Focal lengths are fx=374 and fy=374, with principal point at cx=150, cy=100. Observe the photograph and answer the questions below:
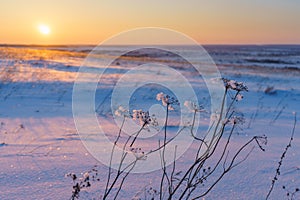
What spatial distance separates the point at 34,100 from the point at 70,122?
236 cm

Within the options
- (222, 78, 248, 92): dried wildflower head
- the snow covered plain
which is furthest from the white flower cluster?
the snow covered plain

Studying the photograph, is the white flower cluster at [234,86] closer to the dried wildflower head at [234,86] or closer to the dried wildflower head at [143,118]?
the dried wildflower head at [234,86]

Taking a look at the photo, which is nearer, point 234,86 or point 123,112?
point 234,86

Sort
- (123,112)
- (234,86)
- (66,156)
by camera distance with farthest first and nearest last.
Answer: (66,156) < (123,112) < (234,86)

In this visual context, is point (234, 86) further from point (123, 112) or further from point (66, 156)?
point (66, 156)

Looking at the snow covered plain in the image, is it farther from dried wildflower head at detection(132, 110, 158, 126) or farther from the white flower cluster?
dried wildflower head at detection(132, 110, 158, 126)

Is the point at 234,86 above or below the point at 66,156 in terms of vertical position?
above

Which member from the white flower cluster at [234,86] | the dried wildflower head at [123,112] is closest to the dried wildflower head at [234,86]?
the white flower cluster at [234,86]

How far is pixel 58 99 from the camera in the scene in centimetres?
805

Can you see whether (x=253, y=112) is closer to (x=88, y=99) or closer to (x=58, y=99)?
(x=88, y=99)

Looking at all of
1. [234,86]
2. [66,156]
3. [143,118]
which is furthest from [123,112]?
[66,156]

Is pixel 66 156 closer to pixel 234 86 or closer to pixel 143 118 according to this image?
pixel 143 118

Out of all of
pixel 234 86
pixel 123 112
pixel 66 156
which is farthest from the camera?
pixel 66 156

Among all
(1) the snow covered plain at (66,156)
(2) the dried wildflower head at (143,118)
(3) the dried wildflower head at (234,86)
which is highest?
(3) the dried wildflower head at (234,86)
